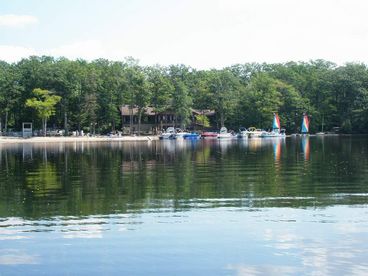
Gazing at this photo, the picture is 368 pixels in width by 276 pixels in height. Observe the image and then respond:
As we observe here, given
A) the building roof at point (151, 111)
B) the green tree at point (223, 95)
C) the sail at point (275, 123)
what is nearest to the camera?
the sail at point (275, 123)

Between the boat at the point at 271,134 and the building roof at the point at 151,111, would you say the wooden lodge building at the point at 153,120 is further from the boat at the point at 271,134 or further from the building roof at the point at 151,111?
the boat at the point at 271,134

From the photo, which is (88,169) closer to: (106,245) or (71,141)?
(106,245)

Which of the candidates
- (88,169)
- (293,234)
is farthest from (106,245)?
(88,169)

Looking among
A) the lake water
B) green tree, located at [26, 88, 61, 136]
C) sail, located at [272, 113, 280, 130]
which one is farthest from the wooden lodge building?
the lake water

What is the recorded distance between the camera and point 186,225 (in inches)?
652

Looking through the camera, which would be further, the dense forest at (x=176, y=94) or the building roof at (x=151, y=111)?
the building roof at (x=151, y=111)

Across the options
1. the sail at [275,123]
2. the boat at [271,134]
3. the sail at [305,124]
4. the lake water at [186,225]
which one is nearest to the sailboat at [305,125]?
the sail at [305,124]

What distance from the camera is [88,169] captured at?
119ft

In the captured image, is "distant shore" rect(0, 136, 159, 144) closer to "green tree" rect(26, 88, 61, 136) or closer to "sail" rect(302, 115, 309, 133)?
"green tree" rect(26, 88, 61, 136)

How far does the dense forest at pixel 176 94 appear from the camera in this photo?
10400 centimetres

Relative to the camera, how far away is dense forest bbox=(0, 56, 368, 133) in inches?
4094

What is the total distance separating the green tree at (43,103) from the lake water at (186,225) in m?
68.3

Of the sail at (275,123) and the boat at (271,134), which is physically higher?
the sail at (275,123)

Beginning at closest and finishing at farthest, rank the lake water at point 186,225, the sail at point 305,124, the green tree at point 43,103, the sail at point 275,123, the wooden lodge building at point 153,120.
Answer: the lake water at point 186,225 → the green tree at point 43,103 → the sail at point 275,123 → the sail at point 305,124 → the wooden lodge building at point 153,120
